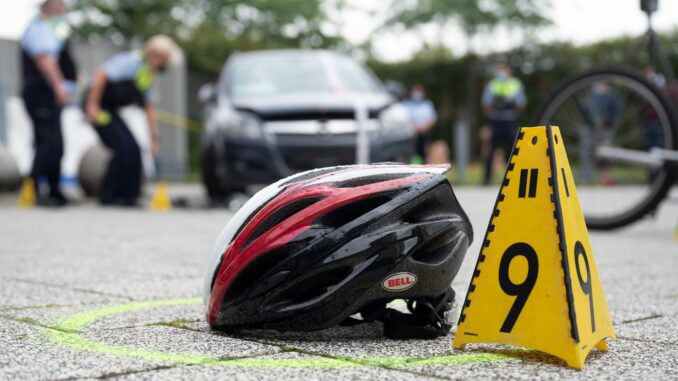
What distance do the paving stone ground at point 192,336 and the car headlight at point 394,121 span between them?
354 centimetres

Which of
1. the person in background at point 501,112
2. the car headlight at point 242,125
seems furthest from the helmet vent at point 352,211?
the person in background at point 501,112

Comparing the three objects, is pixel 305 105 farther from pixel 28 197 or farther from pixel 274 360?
pixel 274 360

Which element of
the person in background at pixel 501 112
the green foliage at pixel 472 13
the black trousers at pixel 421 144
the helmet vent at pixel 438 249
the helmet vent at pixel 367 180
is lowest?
the black trousers at pixel 421 144

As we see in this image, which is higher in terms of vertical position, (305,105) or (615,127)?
(305,105)

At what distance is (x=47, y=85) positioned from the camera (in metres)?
9.84

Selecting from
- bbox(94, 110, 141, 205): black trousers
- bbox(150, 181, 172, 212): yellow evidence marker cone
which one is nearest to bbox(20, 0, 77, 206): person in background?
bbox(94, 110, 141, 205): black trousers

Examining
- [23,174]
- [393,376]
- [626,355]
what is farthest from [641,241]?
[23,174]

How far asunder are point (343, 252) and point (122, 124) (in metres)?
7.83

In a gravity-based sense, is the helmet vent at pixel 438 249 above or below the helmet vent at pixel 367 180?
below

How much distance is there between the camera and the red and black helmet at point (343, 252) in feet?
10.0

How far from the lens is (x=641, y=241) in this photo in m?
6.95

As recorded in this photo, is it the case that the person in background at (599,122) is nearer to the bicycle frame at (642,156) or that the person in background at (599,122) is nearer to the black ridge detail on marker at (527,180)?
the bicycle frame at (642,156)

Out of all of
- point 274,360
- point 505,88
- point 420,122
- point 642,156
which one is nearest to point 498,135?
point 505,88

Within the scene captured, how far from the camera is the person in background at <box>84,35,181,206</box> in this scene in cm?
1024
